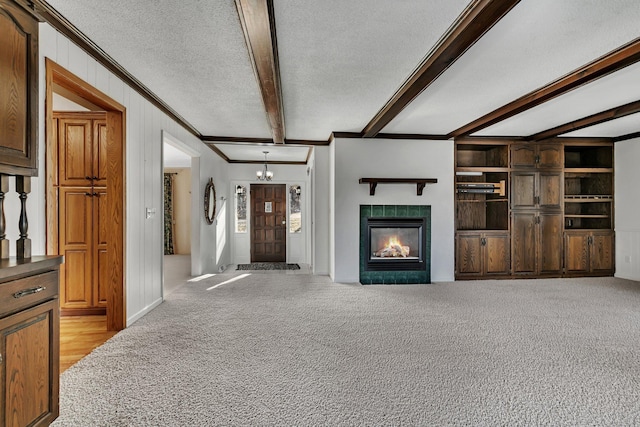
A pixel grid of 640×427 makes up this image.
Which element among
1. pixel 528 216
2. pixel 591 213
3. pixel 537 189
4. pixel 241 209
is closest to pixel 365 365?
pixel 528 216

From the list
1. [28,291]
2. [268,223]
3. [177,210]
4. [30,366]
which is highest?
[177,210]

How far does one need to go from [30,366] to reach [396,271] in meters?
4.77

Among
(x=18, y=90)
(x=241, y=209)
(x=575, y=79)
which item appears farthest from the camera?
(x=241, y=209)

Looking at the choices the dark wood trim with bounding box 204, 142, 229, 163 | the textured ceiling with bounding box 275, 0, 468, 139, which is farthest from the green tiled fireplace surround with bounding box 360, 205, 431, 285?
the dark wood trim with bounding box 204, 142, 229, 163

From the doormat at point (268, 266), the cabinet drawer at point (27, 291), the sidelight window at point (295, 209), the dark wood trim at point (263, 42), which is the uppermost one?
the dark wood trim at point (263, 42)

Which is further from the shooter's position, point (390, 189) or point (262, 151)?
point (262, 151)

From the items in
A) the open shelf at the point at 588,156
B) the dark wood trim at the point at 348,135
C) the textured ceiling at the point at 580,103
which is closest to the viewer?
the textured ceiling at the point at 580,103

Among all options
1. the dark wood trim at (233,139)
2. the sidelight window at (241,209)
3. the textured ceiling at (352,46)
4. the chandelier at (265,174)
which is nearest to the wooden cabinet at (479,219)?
the textured ceiling at (352,46)

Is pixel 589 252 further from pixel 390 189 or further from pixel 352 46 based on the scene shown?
pixel 352 46

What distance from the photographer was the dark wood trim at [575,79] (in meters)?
2.75

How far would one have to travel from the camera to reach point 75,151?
3.81m

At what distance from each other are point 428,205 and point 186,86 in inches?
155

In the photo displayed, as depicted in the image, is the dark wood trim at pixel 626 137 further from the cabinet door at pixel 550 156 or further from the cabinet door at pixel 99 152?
the cabinet door at pixel 99 152

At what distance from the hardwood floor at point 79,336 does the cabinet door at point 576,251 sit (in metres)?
6.71
